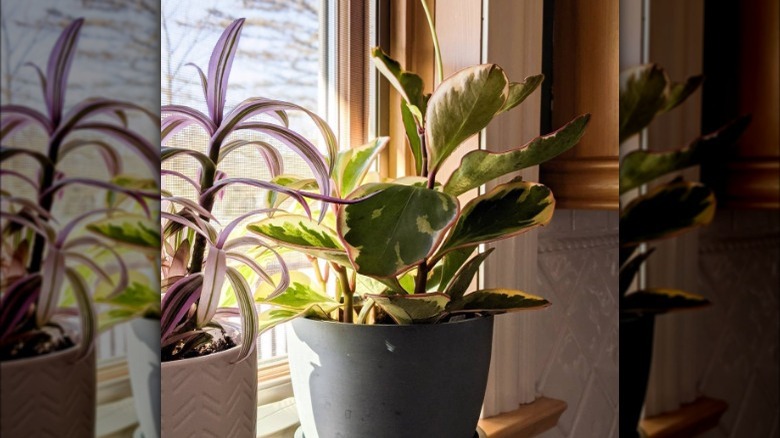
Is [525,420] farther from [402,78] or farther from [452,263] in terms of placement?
[402,78]

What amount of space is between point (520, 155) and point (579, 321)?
2.30 ft

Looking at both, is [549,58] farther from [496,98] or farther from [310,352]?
[310,352]

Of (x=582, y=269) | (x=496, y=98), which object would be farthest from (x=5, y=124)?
(x=582, y=269)

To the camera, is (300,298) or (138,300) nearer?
(138,300)

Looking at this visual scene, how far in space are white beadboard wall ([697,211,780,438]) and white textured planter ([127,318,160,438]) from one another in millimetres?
257

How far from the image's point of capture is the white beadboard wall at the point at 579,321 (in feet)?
3.50

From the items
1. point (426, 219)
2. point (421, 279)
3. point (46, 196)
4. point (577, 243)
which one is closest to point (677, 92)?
point (46, 196)

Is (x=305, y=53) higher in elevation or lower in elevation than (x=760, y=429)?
higher

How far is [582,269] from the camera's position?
1154mm

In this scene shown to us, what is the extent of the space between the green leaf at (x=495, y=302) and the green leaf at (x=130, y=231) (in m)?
0.35

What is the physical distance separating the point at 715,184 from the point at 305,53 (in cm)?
78

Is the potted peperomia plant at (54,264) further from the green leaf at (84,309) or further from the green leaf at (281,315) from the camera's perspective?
the green leaf at (281,315)

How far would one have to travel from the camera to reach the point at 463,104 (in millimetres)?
544

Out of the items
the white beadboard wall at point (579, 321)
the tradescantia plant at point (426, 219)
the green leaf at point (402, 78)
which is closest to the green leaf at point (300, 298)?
the tradescantia plant at point (426, 219)
